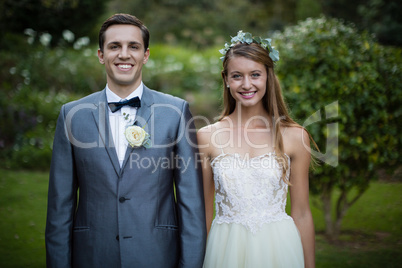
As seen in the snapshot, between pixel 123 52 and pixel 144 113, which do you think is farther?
pixel 144 113

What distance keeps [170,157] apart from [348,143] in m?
3.14

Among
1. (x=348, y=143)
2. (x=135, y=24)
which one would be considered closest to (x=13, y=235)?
(x=135, y=24)

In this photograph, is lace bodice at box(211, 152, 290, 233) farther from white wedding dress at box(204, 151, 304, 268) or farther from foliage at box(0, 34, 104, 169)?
foliage at box(0, 34, 104, 169)

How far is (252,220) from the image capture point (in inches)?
112

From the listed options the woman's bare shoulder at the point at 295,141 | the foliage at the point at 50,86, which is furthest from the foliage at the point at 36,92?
the woman's bare shoulder at the point at 295,141

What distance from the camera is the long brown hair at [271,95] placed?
2859 millimetres

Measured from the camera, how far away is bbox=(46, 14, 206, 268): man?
2436 millimetres

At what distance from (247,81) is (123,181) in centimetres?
109

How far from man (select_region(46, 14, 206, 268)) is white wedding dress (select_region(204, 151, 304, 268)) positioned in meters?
0.39

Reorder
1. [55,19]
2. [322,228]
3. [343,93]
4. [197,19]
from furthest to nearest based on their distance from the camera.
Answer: [197,19] → [55,19] → [322,228] → [343,93]

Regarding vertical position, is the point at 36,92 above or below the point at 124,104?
above

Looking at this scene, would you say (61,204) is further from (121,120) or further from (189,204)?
(189,204)

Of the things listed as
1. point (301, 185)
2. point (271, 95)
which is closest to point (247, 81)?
point (271, 95)

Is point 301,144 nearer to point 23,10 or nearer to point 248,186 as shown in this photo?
point 248,186
